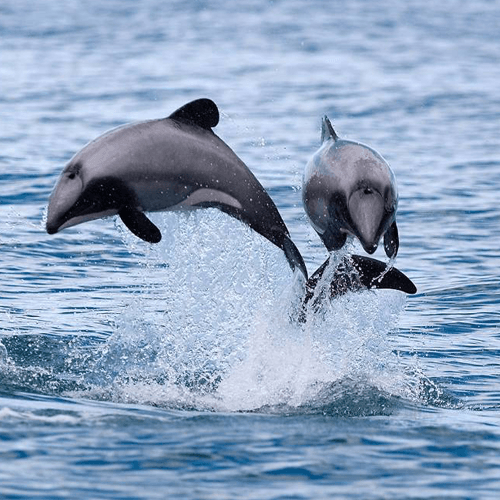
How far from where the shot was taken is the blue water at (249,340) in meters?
8.89

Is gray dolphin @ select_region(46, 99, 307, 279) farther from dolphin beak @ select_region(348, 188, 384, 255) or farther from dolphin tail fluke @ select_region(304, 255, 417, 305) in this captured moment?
dolphin beak @ select_region(348, 188, 384, 255)

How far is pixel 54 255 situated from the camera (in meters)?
Result: 17.0

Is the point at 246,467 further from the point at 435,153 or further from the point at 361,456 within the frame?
the point at 435,153

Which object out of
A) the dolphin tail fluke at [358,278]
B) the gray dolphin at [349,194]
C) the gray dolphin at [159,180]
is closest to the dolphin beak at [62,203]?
the gray dolphin at [159,180]

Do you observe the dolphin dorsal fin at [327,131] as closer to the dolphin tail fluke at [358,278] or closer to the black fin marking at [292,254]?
the black fin marking at [292,254]

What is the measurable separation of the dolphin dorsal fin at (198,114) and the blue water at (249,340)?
1123 millimetres

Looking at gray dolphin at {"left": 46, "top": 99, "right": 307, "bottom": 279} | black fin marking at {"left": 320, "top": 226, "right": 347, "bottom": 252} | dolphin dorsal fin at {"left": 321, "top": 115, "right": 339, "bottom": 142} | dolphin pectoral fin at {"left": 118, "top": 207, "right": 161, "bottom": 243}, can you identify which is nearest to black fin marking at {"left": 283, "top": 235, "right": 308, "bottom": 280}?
gray dolphin at {"left": 46, "top": 99, "right": 307, "bottom": 279}

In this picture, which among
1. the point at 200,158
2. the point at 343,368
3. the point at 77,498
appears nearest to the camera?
the point at 77,498

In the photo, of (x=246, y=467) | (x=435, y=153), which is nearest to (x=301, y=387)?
(x=246, y=467)

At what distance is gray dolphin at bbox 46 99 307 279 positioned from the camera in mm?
9727

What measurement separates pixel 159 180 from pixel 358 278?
7.03ft

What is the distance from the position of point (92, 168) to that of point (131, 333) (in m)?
3.81

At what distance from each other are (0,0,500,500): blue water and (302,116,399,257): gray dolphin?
151 centimetres

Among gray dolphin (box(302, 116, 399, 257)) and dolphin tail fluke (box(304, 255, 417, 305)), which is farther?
dolphin tail fluke (box(304, 255, 417, 305))
